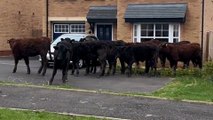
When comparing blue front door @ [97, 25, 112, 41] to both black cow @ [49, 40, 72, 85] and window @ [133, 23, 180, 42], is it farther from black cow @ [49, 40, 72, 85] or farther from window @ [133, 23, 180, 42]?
black cow @ [49, 40, 72, 85]

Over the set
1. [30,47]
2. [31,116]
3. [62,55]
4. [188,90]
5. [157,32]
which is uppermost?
[157,32]

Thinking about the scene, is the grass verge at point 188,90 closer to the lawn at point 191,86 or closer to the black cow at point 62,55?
the lawn at point 191,86

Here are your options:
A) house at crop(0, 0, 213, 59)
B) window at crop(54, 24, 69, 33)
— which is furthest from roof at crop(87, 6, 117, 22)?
window at crop(54, 24, 69, 33)

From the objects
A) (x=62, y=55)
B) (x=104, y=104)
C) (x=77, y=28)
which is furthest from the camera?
(x=77, y=28)

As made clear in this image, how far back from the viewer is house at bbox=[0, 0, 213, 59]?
2377cm

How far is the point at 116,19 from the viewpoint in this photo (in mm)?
26562

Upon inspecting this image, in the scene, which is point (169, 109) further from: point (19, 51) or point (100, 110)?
point (19, 51)

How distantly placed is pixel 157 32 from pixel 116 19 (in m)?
3.04

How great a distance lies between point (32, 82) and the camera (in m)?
16.7

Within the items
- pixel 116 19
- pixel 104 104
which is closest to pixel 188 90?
pixel 104 104

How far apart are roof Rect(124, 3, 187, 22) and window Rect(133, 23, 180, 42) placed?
1.64 feet

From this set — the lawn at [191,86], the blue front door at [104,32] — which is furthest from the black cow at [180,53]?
the blue front door at [104,32]

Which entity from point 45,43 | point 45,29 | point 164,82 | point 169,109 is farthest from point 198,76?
point 45,29

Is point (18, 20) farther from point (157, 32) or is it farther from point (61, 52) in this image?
point (61, 52)
